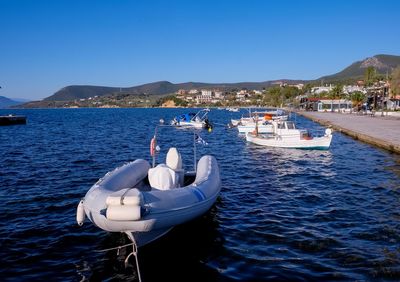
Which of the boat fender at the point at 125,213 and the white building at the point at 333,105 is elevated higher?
the white building at the point at 333,105

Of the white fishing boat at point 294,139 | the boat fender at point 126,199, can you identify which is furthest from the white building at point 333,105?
the boat fender at point 126,199

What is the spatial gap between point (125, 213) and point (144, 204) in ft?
1.73

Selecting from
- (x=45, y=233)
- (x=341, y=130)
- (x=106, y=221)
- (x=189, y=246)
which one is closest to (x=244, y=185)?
(x=189, y=246)

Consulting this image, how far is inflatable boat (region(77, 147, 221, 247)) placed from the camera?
7.46 m

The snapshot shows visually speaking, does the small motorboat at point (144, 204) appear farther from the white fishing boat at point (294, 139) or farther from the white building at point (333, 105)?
the white building at point (333, 105)

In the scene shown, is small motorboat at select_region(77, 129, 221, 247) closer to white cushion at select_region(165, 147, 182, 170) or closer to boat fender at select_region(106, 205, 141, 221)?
boat fender at select_region(106, 205, 141, 221)

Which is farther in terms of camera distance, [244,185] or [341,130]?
[341,130]

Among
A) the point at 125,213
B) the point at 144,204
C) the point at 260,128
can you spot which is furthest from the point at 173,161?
the point at 260,128

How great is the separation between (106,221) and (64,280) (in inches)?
71.7

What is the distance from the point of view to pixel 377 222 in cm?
1192

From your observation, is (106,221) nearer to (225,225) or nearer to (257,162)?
(225,225)

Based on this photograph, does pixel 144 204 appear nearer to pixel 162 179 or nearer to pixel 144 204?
pixel 144 204

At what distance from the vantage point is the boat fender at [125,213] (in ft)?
24.0

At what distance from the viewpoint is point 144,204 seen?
305 inches
